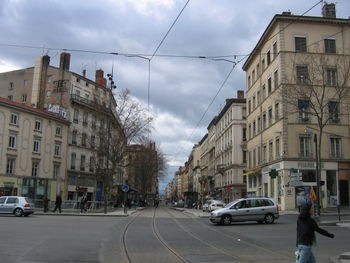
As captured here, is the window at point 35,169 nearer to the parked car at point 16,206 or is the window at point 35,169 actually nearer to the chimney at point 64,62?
the chimney at point 64,62

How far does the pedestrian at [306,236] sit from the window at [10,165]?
167 feet

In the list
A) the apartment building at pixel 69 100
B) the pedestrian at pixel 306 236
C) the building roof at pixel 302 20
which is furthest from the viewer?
the apartment building at pixel 69 100

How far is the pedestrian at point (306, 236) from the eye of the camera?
→ 780 centimetres

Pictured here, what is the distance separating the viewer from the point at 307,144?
148 feet

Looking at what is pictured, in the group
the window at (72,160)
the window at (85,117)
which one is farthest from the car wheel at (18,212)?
the window at (85,117)

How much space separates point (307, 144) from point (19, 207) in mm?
27901

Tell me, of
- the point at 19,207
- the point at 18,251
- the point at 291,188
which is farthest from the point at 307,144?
the point at 18,251

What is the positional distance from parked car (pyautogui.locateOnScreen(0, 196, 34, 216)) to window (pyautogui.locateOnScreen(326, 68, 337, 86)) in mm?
31077

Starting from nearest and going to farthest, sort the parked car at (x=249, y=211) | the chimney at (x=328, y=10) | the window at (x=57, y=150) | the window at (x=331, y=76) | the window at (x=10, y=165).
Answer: the parked car at (x=249, y=211) < the window at (x=331, y=76) < the chimney at (x=328, y=10) < the window at (x=10, y=165) < the window at (x=57, y=150)

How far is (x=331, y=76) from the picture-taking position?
4600 cm

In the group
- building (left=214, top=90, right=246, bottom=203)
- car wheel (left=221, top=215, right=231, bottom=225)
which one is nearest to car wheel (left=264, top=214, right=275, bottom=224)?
car wheel (left=221, top=215, right=231, bottom=225)

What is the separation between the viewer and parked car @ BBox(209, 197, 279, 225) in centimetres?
2756

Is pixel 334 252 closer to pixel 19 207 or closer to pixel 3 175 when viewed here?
pixel 19 207

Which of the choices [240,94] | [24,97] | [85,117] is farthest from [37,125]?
[240,94]
